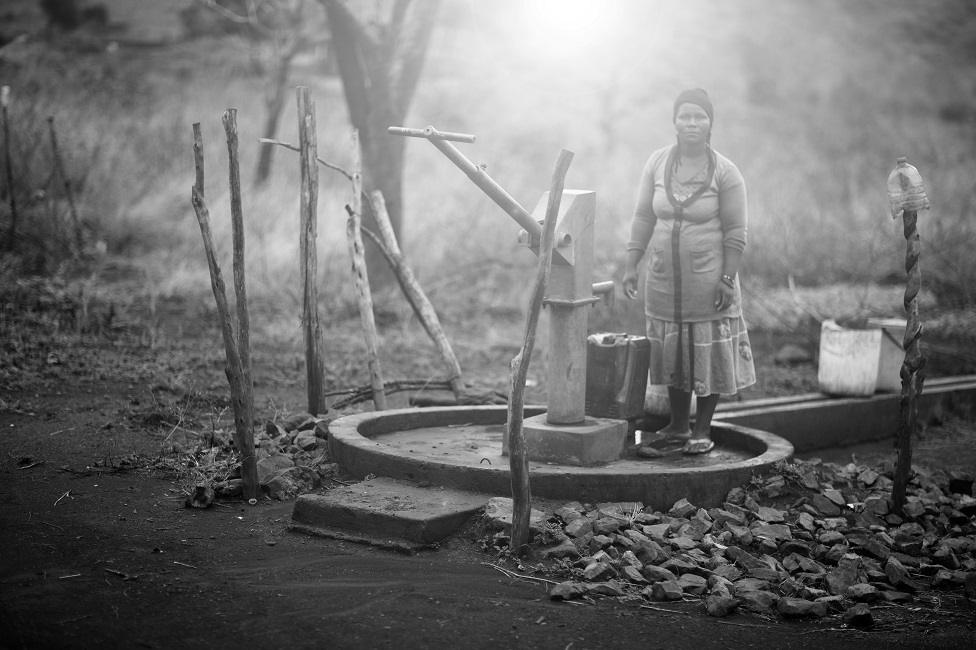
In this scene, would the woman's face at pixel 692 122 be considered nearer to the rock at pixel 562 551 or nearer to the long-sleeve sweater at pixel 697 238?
the long-sleeve sweater at pixel 697 238

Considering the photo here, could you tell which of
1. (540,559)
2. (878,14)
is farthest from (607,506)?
(878,14)

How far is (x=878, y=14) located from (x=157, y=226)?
92.0ft

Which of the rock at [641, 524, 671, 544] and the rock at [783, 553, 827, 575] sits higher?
the rock at [641, 524, 671, 544]

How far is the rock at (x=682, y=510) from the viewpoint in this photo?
16.5ft

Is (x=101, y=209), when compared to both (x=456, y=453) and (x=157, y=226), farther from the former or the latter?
(x=456, y=453)

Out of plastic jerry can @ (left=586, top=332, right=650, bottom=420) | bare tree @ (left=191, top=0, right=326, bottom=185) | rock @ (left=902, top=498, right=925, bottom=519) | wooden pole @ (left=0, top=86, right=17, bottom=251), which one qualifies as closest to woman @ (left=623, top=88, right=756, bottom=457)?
plastic jerry can @ (left=586, top=332, right=650, bottom=420)

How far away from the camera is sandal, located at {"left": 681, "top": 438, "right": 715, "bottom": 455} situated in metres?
5.96

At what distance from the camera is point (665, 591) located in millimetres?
4172

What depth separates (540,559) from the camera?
4.48m

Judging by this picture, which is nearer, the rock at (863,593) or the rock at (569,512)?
the rock at (863,593)

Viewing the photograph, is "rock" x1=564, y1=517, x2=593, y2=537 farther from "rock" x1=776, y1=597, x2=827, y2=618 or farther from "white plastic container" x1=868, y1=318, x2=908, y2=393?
"white plastic container" x1=868, y1=318, x2=908, y2=393

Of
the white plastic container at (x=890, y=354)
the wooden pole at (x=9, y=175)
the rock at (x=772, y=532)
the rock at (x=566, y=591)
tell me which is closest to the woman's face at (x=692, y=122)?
the rock at (x=772, y=532)

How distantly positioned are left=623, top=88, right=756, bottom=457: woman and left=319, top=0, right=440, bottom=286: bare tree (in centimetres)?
518

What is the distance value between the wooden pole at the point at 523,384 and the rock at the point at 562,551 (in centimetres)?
11
